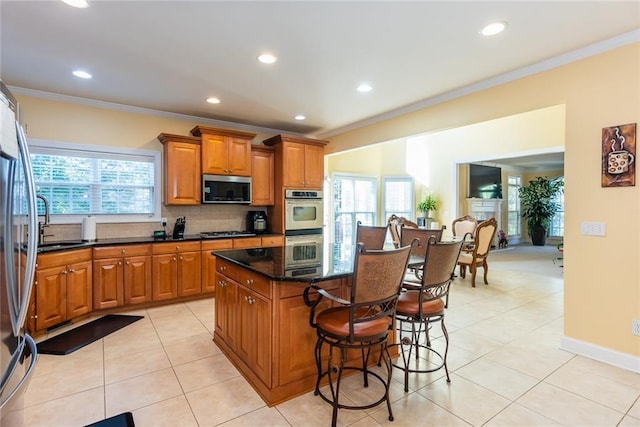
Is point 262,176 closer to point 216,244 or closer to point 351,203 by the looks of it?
point 216,244

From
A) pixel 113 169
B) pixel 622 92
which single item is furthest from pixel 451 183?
pixel 113 169

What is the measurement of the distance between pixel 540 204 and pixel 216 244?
10.1 m

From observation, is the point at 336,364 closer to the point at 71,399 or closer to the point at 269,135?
the point at 71,399

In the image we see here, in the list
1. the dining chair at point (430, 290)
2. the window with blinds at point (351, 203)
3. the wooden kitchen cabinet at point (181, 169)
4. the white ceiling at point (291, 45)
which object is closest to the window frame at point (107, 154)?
the wooden kitchen cabinet at point (181, 169)

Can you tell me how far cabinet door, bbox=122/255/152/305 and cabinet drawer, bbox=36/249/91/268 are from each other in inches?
16.7

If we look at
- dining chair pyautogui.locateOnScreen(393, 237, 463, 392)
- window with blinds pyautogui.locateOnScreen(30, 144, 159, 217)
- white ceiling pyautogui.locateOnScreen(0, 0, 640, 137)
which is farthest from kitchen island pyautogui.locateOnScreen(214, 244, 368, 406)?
window with blinds pyautogui.locateOnScreen(30, 144, 159, 217)

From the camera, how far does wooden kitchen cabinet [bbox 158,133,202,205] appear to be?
4426mm

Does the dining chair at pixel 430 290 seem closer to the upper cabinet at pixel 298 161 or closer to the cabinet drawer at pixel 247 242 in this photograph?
the cabinet drawer at pixel 247 242

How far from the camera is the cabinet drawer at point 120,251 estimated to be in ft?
12.3

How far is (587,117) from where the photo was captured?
2764 millimetres

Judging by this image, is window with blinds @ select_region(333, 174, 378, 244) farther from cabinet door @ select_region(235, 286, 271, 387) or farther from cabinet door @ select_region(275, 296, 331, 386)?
cabinet door @ select_region(275, 296, 331, 386)

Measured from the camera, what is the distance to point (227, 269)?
278 centimetres

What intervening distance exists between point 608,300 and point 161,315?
15.0 feet

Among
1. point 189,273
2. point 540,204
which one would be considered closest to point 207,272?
point 189,273
